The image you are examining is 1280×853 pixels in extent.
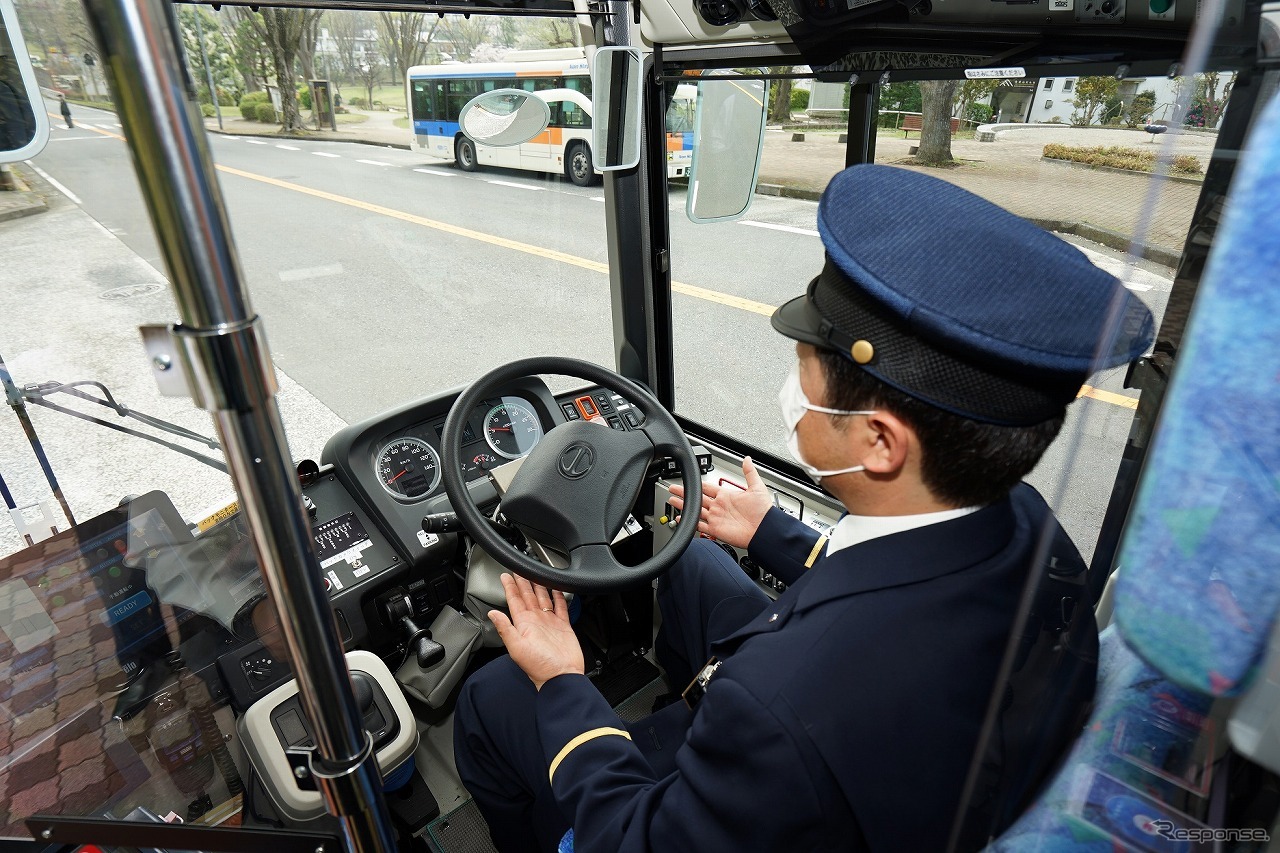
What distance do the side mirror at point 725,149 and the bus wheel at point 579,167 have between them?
0.33m

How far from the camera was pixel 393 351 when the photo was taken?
7.87ft

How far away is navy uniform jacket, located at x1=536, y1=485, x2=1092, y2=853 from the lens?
0.89 m

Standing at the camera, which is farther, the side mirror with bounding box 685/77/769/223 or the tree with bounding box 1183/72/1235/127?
the side mirror with bounding box 685/77/769/223

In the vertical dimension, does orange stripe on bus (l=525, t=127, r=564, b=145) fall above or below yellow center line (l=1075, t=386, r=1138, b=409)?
above

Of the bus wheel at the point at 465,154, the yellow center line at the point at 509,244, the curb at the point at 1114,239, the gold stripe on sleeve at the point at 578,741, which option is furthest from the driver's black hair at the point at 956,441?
the bus wheel at the point at 465,154

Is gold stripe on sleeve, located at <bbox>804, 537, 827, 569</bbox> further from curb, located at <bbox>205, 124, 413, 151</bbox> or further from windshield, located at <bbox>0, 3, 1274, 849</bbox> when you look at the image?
curb, located at <bbox>205, 124, 413, 151</bbox>

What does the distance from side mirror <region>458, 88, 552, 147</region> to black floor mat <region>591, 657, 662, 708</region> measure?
1.74m

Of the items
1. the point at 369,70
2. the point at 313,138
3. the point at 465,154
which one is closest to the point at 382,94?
the point at 369,70

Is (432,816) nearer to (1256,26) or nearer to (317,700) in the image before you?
(317,700)

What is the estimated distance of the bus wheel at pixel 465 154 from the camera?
7.26 feet

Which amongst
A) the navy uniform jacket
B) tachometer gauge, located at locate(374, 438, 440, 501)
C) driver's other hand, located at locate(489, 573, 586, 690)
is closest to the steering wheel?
driver's other hand, located at locate(489, 573, 586, 690)

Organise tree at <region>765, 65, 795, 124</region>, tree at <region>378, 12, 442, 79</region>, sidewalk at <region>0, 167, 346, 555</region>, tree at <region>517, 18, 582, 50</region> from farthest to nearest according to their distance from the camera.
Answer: tree at <region>517, 18, 582, 50</region>
tree at <region>765, 65, 795, 124</region>
tree at <region>378, 12, 442, 79</region>
sidewalk at <region>0, 167, 346, 555</region>

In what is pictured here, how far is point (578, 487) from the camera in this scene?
5.68 feet

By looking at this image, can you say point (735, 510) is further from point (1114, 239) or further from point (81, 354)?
point (81, 354)
